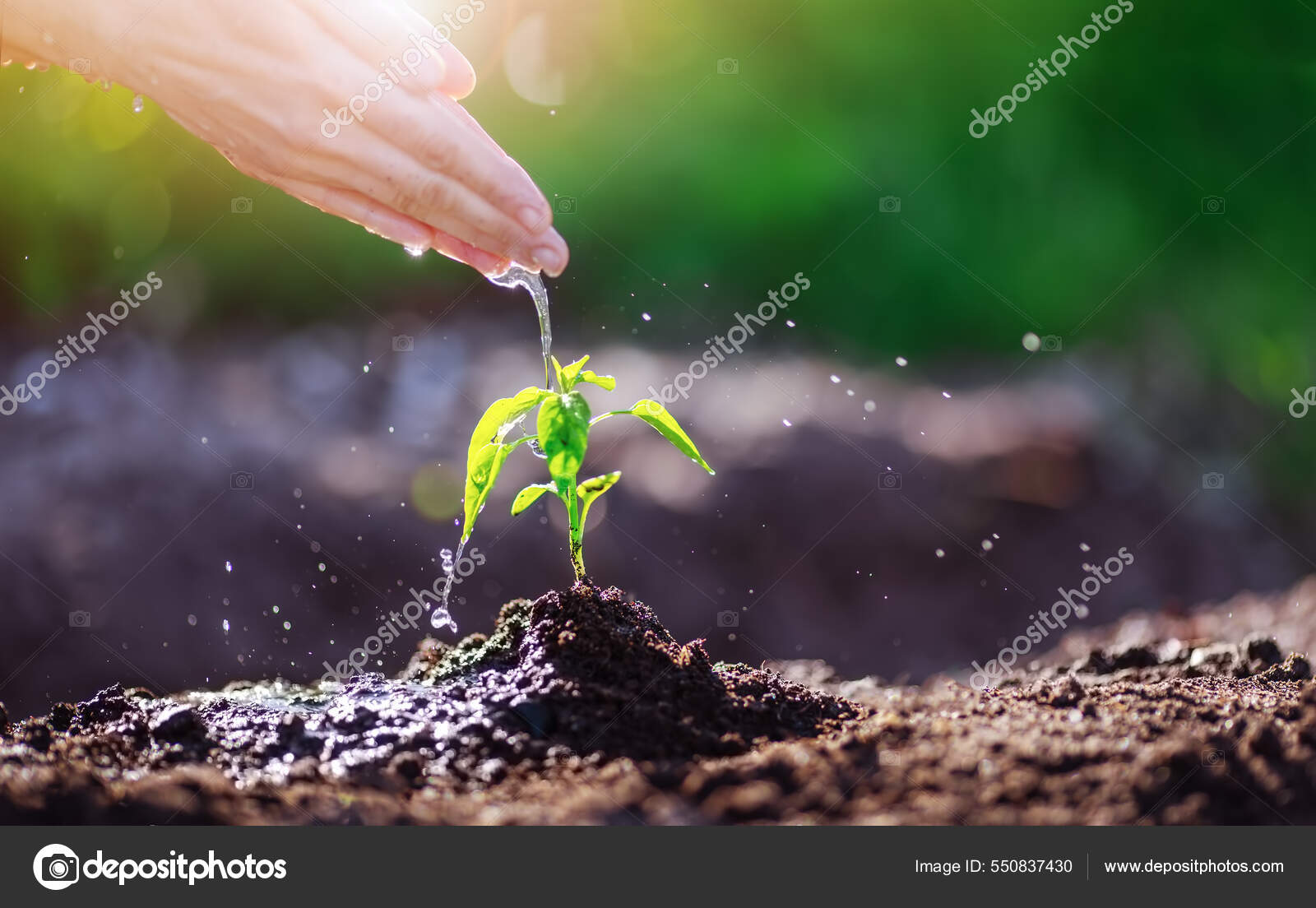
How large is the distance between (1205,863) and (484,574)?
237cm

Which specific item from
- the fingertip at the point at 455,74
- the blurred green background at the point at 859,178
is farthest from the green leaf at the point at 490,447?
the blurred green background at the point at 859,178

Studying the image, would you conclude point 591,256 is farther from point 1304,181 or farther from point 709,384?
point 1304,181

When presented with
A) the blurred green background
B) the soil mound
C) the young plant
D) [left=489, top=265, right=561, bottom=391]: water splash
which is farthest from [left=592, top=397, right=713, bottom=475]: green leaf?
the blurred green background

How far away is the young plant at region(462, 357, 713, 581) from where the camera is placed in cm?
159

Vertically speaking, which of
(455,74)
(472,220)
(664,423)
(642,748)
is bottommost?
(642,748)

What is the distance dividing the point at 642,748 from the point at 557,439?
514 millimetres

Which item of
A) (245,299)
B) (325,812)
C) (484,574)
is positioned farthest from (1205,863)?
(245,299)

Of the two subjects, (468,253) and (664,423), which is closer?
(664,423)

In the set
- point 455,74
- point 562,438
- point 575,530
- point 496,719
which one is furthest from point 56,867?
point 455,74

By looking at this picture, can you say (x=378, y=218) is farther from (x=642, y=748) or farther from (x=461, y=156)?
(x=642, y=748)

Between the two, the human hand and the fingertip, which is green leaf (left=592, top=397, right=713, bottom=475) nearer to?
the human hand

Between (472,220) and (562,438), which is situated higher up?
(472,220)

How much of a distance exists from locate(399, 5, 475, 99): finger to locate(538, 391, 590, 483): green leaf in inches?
25.0

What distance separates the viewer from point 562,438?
1589mm
